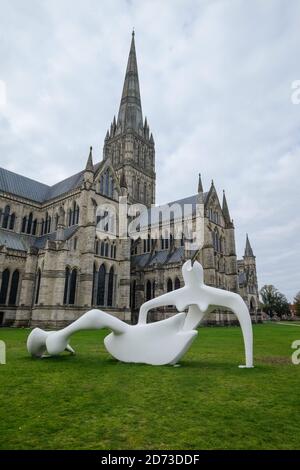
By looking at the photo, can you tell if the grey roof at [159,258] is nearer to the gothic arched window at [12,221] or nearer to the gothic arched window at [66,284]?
the gothic arched window at [66,284]

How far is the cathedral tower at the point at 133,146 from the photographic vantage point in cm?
5884

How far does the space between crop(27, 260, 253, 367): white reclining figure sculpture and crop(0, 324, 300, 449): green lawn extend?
63cm

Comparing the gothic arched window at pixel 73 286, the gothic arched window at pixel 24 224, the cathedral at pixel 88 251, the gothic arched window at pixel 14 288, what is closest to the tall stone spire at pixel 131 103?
the cathedral at pixel 88 251

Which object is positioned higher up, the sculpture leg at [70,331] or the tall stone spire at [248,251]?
the tall stone spire at [248,251]

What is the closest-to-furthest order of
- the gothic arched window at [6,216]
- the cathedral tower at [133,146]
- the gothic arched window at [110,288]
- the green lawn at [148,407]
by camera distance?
the green lawn at [148,407] < the gothic arched window at [110,288] < the gothic arched window at [6,216] < the cathedral tower at [133,146]

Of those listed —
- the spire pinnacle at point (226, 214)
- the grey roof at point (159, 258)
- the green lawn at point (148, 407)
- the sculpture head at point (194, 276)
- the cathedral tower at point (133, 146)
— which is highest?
the cathedral tower at point (133, 146)

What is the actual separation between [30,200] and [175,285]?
77.2 ft

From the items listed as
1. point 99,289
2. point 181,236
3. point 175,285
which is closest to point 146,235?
point 181,236

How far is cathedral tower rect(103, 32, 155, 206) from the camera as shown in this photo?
58844 mm

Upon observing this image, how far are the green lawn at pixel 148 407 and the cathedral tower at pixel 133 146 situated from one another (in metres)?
48.9

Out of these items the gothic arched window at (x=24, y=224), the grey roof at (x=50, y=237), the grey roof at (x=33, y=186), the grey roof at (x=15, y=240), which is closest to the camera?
the grey roof at (x=50, y=237)

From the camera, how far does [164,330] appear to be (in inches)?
413

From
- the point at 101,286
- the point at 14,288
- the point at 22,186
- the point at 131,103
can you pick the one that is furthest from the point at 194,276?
the point at 131,103

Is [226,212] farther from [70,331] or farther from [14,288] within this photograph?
[70,331]
